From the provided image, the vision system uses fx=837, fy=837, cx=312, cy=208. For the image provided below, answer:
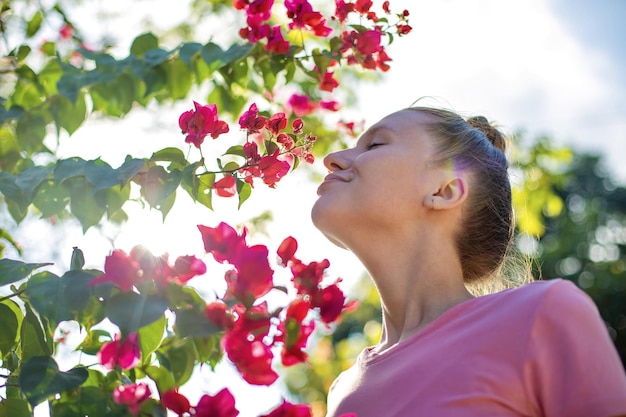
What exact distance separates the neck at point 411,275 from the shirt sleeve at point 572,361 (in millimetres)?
371

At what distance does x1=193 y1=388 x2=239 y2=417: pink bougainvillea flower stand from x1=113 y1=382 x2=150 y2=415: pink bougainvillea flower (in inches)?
3.7

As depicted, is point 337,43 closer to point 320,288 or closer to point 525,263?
point 525,263

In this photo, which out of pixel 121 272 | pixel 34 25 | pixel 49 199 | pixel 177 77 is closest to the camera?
pixel 121 272

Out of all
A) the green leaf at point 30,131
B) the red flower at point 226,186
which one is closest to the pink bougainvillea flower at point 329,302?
the red flower at point 226,186

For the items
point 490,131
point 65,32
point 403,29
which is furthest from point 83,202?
point 65,32

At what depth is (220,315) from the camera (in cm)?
109

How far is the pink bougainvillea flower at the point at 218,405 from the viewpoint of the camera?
3.45 feet

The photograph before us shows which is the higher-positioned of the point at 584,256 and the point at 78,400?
the point at 78,400

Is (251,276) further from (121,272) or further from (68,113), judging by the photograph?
(68,113)

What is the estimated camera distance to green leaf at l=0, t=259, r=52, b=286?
126 centimetres

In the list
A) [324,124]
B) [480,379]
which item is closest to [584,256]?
[324,124]

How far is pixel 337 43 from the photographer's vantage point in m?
2.00

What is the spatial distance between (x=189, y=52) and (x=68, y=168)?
535mm

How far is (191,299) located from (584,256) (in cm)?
2394
